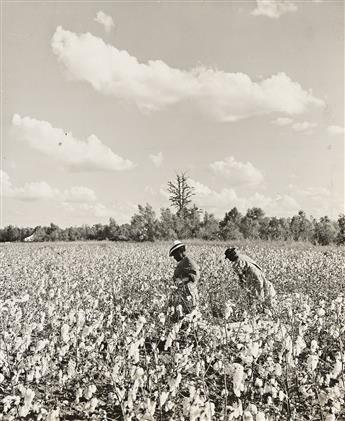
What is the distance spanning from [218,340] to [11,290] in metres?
4.94

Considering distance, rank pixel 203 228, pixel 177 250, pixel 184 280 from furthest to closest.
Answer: pixel 203 228
pixel 177 250
pixel 184 280

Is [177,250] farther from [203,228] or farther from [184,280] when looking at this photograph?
[203,228]

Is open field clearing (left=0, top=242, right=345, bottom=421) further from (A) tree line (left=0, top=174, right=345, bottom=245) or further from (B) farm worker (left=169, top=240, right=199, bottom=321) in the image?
(A) tree line (left=0, top=174, right=345, bottom=245)

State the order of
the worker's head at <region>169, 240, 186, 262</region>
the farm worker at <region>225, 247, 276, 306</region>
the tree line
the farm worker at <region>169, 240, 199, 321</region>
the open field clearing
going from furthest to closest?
1. the tree line
2. the farm worker at <region>225, 247, 276, 306</region>
3. the worker's head at <region>169, 240, 186, 262</region>
4. the farm worker at <region>169, 240, 199, 321</region>
5. the open field clearing

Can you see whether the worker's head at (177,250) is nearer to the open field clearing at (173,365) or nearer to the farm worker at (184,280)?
the farm worker at (184,280)

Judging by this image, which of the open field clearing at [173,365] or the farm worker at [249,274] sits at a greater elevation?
the farm worker at [249,274]

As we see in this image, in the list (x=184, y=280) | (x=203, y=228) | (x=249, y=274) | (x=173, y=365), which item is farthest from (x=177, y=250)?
(x=203, y=228)

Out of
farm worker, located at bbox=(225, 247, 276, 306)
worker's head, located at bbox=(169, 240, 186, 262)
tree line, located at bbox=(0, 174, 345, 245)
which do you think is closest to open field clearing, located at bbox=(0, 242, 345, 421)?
farm worker, located at bbox=(225, 247, 276, 306)

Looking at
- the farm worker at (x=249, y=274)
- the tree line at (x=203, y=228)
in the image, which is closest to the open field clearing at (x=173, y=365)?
the farm worker at (x=249, y=274)

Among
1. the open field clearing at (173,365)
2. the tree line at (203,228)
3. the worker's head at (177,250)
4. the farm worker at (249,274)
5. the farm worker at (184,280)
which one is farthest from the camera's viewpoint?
the tree line at (203,228)

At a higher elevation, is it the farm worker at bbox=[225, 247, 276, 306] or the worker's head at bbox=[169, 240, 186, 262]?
the worker's head at bbox=[169, 240, 186, 262]

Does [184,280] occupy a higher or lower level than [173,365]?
higher

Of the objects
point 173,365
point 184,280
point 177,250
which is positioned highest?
point 177,250

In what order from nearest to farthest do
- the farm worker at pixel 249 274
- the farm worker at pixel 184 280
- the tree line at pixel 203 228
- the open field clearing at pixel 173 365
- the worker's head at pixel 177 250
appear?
the open field clearing at pixel 173 365 → the farm worker at pixel 184 280 → the worker's head at pixel 177 250 → the farm worker at pixel 249 274 → the tree line at pixel 203 228
